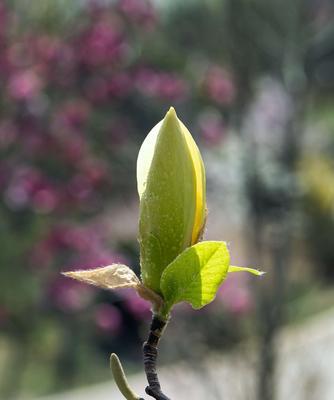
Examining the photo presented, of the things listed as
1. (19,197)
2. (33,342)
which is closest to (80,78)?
(19,197)

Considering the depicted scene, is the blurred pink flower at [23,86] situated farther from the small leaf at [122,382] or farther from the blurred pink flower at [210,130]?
the small leaf at [122,382]

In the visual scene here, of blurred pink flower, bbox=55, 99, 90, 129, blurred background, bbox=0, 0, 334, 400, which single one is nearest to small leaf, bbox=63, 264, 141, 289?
blurred background, bbox=0, 0, 334, 400

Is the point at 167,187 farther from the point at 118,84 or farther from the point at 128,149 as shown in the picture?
the point at 128,149

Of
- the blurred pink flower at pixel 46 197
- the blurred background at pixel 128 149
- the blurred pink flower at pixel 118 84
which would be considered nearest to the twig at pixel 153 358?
the blurred background at pixel 128 149

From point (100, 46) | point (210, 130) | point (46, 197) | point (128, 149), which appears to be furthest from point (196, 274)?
point (128, 149)

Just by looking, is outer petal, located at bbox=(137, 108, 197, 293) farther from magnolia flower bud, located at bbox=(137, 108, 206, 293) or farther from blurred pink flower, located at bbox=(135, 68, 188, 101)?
blurred pink flower, located at bbox=(135, 68, 188, 101)

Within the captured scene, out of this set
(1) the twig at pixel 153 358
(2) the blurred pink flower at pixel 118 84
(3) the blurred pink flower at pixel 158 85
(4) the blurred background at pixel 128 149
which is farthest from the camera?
(3) the blurred pink flower at pixel 158 85
